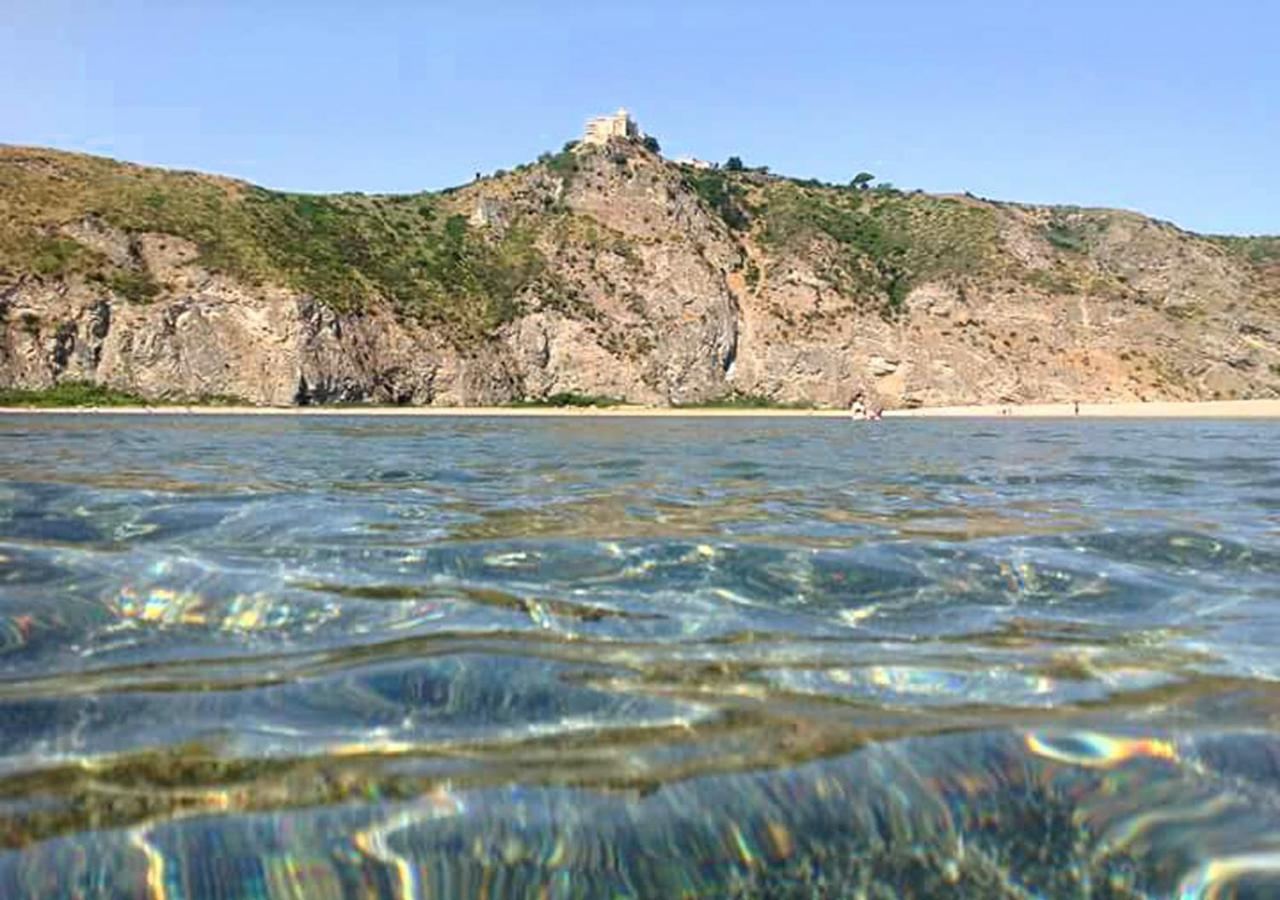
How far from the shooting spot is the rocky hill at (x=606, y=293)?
6812cm

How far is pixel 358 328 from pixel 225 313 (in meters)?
9.21

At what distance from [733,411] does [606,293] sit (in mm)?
18739

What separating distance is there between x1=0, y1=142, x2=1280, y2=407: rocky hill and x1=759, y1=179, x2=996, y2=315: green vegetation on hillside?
1.13 ft

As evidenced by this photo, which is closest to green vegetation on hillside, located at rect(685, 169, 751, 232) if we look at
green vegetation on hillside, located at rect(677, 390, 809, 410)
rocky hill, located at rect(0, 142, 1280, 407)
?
rocky hill, located at rect(0, 142, 1280, 407)

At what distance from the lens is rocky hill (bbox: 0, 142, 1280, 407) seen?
6812cm

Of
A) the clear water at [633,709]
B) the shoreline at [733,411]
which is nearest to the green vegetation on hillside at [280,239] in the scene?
the shoreline at [733,411]

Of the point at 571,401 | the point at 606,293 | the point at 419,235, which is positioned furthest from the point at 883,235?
the point at 419,235

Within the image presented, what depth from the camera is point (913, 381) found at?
85.9m

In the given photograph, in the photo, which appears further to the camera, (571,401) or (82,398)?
(571,401)

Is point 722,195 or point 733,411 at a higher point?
point 722,195

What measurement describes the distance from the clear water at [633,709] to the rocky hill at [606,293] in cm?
6547

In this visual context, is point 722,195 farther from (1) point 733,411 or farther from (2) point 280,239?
(2) point 280,239

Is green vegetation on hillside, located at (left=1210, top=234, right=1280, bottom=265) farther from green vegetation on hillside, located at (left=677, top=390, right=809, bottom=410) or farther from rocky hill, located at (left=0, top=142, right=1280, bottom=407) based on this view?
green vegetation on hillside, located at (left=677, top=390, right=809, bottom=410)

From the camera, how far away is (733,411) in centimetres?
7481
